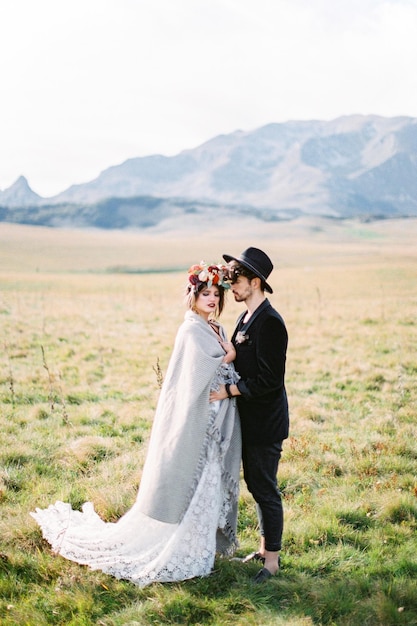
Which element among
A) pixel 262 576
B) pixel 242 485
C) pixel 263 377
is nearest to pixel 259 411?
pixel 263 377

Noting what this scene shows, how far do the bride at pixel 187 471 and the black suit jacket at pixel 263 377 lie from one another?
0.09m

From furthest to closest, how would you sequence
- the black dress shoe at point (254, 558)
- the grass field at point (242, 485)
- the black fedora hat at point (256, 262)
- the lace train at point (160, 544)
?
the black dress shoe at point (254, 558)
the black fedora hat at point (256, 262)
the lace train at point (160, 544)
the grass field at point (242, 485)

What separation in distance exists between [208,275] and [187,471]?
Result: 55.3 inches

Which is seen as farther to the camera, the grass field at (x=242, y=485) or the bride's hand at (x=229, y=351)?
the bride's hand at (x=229, y=351)

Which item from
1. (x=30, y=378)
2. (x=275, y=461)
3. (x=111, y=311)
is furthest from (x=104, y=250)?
(x=275, y=461)

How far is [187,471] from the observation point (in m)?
3.79

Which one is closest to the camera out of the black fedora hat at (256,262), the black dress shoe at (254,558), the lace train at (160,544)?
the lace train at (160,544)

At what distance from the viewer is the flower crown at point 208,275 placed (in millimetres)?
3797

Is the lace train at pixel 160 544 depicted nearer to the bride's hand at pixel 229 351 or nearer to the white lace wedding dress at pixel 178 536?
the white lace wedding dress at pixel 178 536

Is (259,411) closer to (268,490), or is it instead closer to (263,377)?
(263,377)

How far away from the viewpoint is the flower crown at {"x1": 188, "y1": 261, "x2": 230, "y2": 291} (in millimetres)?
3797

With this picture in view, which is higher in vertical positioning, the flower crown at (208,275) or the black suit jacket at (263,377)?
the flower crown at (208,275)

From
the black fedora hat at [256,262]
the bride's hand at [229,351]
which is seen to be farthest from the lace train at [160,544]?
the black fedora hat at [256,262]

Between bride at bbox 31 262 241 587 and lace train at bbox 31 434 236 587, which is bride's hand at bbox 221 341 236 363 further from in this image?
lace train at bbox 31 434 236 587
